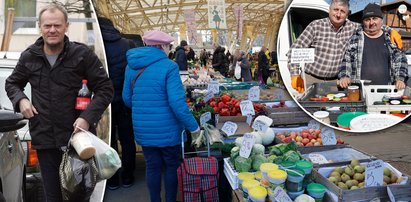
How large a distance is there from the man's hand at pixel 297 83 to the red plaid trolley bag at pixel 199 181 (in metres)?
1.69

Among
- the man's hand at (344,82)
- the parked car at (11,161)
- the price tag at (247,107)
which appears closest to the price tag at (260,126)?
the price tag at (247,107)

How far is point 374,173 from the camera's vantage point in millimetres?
1892

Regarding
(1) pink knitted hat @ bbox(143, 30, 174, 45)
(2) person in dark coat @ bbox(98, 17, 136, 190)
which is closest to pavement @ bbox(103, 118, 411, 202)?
A: (2) person in dark coat @ bbox(98, 17, 136, 190)

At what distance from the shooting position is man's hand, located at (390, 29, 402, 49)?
897 millimetres

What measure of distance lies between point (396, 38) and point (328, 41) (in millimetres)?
160

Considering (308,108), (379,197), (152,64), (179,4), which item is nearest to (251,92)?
(152,64)

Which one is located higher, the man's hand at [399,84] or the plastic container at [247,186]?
A: the man's hand at [399,84]

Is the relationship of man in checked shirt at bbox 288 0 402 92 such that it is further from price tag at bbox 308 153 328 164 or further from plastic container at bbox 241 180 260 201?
price tag at bbox 308 153 328 164

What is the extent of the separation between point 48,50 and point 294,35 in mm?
1618

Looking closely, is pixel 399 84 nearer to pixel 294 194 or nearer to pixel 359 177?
pixel 294 194

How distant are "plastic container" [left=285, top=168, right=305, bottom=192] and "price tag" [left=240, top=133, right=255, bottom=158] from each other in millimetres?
426

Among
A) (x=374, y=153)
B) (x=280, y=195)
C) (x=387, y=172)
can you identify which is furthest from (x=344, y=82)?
(x=374, y=153)

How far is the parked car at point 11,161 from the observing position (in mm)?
1972

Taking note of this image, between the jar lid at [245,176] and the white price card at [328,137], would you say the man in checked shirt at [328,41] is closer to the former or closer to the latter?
the jar lid at [245,176]
